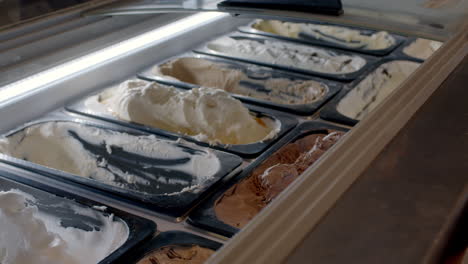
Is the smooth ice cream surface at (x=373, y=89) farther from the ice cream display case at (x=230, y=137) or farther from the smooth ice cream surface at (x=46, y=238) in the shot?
the smooth ice cream surface at (x=46, y=238)

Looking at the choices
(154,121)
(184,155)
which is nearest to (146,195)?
(184,155)

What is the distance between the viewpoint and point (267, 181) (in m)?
1.53

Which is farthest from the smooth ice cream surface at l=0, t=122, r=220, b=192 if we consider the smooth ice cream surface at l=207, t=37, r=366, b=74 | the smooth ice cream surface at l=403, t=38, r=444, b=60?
the smooth ice cream surface at l=403, t=38, r=444, b=60

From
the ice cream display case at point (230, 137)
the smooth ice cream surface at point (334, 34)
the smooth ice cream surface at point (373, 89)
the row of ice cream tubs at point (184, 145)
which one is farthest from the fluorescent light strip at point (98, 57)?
the smooth ice cream surface at point (373, 89)

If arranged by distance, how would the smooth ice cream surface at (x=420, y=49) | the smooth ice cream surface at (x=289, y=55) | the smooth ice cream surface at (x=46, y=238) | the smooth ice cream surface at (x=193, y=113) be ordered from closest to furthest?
1. the smooth ice cream surface at (x=46, y=238)
2. the smooth ice cream surface at (x=193, y=113)
3. the smooth ice cream surface at (x=289, y=55)
4. the smooth ice cream surface at (x=420, y=49)

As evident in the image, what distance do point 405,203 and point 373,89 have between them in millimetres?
1595

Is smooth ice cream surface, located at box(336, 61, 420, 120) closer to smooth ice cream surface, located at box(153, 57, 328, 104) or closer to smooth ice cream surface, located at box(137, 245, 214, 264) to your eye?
smooth ice cream surface, located at box(153, 57, 328, 104)

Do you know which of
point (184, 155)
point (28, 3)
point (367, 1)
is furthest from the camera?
point (367, 1)

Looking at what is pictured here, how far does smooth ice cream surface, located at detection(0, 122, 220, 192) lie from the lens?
1611mm

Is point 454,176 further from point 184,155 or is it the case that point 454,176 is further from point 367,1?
point 367,1

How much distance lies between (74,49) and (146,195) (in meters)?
0.65

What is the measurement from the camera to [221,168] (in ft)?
5.09

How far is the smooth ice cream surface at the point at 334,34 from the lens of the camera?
2.85 metres

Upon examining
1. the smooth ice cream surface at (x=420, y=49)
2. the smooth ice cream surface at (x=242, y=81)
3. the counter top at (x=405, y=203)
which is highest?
the smooth ice cream surface at (x=420, y=49)
